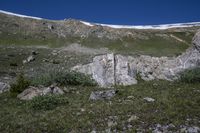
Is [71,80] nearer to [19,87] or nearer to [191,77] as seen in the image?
[19,87]

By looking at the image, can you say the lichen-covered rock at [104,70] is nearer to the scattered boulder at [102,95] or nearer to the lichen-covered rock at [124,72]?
the lichen-covered rock at [124,72]

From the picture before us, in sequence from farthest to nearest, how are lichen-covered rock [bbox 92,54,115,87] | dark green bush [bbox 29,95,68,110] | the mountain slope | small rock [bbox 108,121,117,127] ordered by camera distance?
the mountain slope < lichen-covered rock [bbox 92,54,115,87] < dark green bush [bbox 29,95,68,110] < small rock [bbox 108,121,117,127]

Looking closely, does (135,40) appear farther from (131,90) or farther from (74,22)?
(131,90)

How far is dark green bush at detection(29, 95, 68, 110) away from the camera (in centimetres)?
1380

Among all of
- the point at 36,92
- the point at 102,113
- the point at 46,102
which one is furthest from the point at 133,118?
the point at 36,92

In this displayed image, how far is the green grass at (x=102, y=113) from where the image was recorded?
11.2 m

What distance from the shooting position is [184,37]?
4156 inches

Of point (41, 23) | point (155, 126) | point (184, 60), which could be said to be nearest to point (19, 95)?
point (155, 126)

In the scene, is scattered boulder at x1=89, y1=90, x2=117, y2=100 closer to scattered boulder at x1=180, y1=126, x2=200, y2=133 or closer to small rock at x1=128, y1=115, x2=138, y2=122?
small rock at x1=128, y1=115, x2=138, y2=122

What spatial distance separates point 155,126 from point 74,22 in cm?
9312

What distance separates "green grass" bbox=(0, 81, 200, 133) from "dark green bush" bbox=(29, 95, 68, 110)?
154 millimetres

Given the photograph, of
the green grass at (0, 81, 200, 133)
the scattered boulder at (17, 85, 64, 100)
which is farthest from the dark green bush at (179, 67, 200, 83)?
the scattered boulder at (17, 85, 64, 100)

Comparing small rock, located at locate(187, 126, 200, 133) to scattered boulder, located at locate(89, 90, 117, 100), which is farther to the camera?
Result: scattered boulder, located at locate(89, 90, 117, 100)

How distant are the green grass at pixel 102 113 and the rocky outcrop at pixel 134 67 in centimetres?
644
